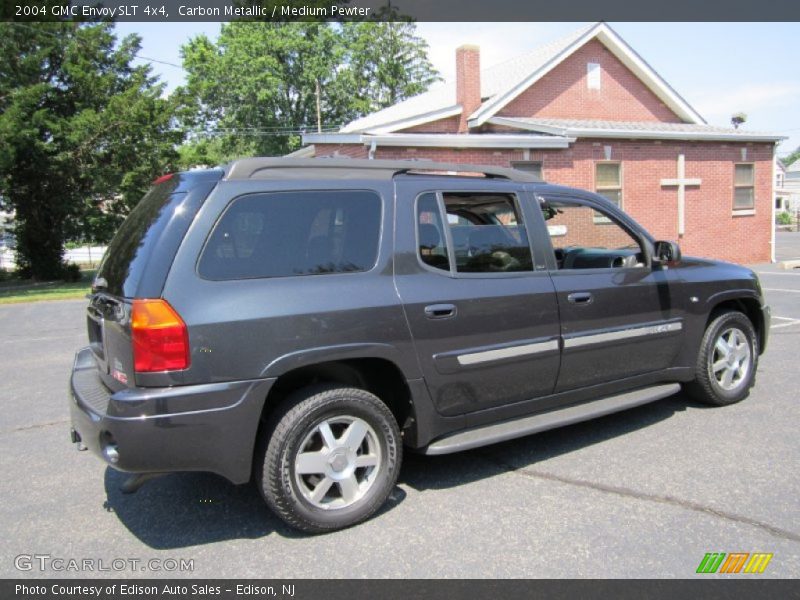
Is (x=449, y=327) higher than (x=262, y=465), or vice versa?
(x=449, y=327)

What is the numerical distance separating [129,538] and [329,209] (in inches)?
78.8

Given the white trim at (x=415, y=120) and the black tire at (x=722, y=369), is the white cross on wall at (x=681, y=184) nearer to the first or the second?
the white trim at (x=415, y=120)

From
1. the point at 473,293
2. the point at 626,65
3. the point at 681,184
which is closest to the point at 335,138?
the point at 681,184

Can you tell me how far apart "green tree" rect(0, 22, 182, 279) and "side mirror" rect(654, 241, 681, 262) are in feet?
74.1

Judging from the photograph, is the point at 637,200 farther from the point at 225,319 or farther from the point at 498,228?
the point at 225,319

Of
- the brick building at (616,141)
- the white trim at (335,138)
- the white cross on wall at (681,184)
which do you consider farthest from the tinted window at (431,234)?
the white cross on wall at (681,184)

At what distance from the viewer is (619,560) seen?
2.92m

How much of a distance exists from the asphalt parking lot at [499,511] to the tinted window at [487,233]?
131cm

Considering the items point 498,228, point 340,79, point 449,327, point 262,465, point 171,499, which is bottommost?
point 171,499

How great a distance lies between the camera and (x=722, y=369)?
508cm

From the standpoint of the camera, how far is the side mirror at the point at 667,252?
4.54 meters

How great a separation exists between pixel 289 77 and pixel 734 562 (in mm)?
45971

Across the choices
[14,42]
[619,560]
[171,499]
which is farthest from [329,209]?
[14,42]

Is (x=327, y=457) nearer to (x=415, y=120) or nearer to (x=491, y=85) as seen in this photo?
(x=415, y=120)
